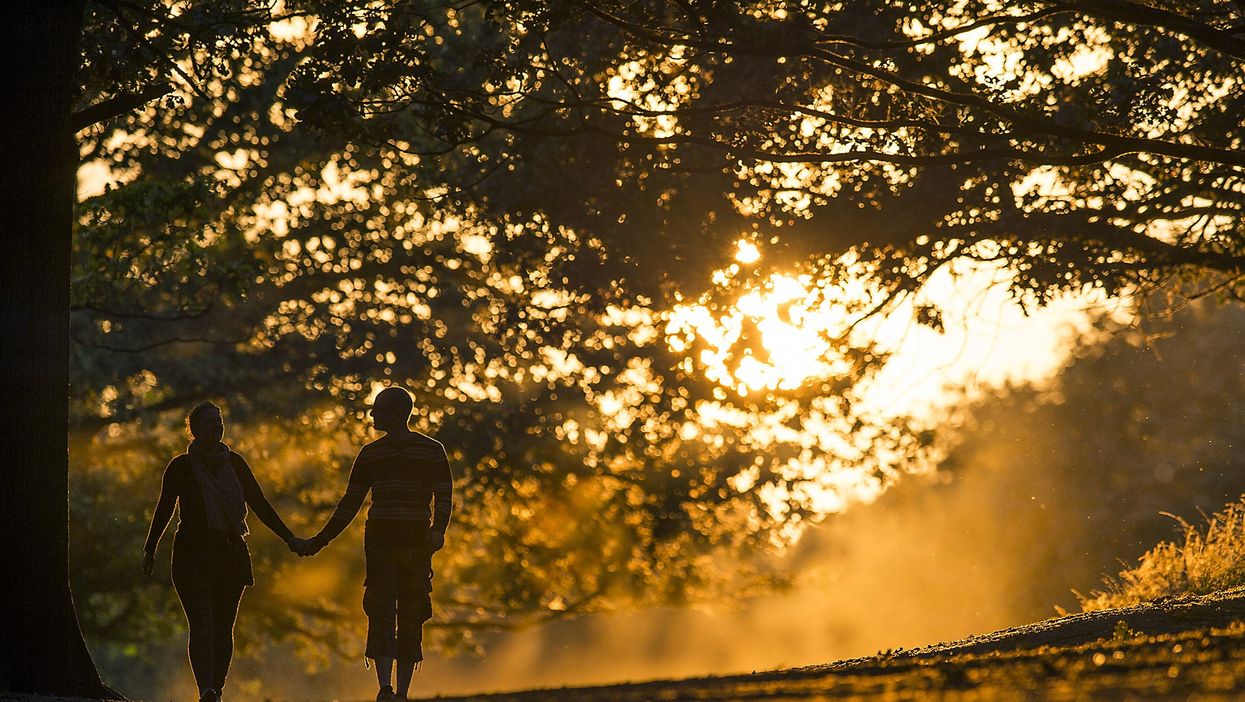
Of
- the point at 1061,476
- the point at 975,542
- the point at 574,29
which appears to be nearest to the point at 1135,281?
the point at 574,29

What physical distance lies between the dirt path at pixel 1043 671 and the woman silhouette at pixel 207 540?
145 cm

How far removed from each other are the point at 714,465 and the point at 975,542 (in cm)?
4103

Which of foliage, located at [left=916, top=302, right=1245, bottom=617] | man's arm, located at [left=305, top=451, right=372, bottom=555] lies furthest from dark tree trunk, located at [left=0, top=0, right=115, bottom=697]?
foliage, located at [left=916, top=302, right=1245, bottom=617]

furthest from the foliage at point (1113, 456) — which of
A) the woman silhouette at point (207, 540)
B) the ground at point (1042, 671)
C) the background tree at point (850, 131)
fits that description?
the woman silhouette at point (207, 540)

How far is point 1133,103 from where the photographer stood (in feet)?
41.1

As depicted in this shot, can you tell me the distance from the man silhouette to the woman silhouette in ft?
2.45

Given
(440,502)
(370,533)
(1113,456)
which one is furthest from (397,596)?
(1113,456)

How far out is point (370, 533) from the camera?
30.4 feet

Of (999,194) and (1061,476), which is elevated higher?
(1061,476)

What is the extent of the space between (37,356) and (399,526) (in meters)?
2.49

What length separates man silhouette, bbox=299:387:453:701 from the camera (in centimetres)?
923

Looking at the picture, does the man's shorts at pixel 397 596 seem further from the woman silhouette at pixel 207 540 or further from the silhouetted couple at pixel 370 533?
the woman silhouette at pixel 207 540

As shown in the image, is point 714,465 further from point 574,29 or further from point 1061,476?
point 1061,476

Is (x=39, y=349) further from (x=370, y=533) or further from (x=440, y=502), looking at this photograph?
(x=440, y=502)
